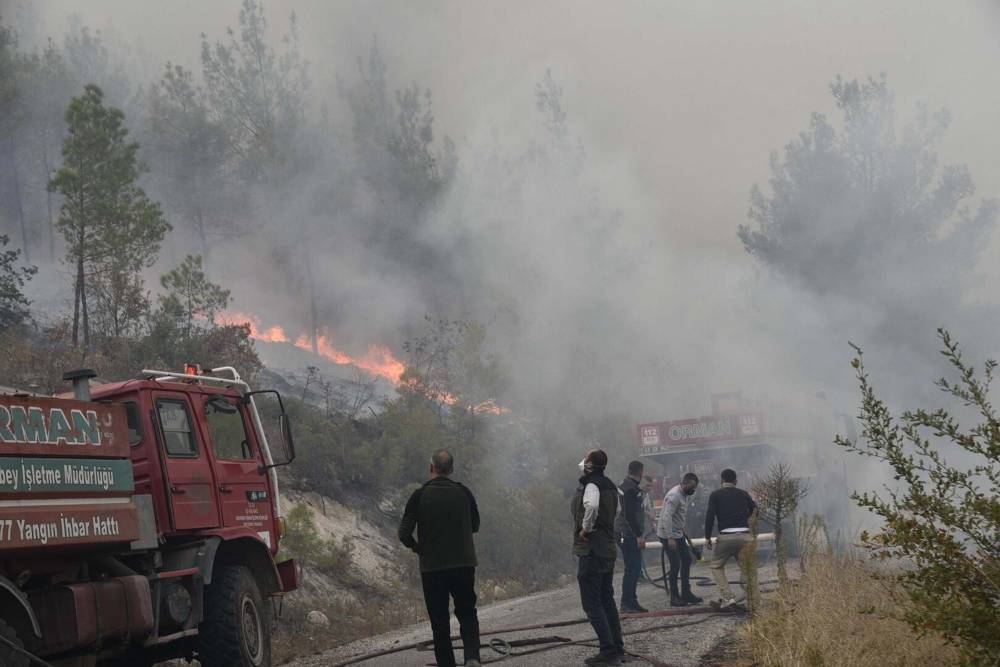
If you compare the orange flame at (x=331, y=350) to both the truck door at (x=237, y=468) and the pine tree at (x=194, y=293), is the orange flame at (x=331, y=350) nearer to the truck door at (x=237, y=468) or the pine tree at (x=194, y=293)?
the pine tree at (x=194, y=293)

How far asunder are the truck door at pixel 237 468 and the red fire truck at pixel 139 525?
0.05 ft

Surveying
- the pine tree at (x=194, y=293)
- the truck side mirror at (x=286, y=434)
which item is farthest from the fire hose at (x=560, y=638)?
the pine tree at (x=194, y=293)

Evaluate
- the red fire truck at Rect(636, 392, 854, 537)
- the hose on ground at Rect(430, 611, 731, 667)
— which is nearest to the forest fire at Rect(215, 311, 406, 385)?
the red fire truck at Rect(636, 392, 854, 537)

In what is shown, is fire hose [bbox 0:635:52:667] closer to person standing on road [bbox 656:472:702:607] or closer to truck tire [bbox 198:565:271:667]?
truck tire [bbox 198:565:271:667]

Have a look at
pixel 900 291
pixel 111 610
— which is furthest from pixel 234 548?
pixel 900 291

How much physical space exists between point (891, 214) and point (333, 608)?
3111cm

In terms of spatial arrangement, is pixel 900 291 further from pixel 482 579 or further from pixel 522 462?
pixel 482 579

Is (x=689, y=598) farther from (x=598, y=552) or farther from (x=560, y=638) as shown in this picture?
(x=598, y=552)

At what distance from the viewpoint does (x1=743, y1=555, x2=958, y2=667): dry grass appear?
7.25 m

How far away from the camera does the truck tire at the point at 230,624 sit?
8.30 m

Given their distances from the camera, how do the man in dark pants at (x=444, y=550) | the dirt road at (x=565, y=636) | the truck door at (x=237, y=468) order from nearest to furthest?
the man in dark pants at (x=444, y=550) < the truck door at (x=237, y=468) < the dirt road at (x=565, y=636)

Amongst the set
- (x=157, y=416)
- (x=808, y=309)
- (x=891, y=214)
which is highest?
(x=891, y=214)

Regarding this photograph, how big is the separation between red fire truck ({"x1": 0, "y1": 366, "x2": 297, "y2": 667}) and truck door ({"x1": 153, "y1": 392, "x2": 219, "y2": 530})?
1 cm

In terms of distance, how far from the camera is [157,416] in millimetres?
8398
